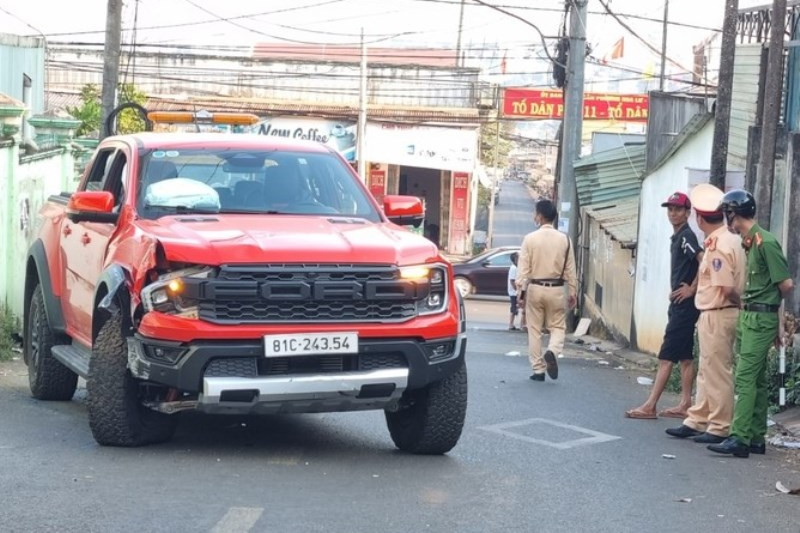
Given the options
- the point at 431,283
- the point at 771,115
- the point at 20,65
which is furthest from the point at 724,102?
the point at 20,65

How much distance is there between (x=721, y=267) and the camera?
9.40 metres

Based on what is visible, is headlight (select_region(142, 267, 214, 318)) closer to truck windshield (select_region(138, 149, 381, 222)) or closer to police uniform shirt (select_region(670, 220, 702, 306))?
truck windshield (select_region(138, 149, 381, 222))

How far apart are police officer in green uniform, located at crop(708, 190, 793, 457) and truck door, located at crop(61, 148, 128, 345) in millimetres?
4253

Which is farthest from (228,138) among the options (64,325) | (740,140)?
(740,140)

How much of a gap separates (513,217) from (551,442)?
7346 cm

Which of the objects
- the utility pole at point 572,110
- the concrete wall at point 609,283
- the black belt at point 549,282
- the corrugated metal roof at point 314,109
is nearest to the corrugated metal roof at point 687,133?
the concrete wall at point 609,283

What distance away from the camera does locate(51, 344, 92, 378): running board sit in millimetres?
8438

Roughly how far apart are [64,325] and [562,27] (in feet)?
58.6

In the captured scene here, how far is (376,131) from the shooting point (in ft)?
141

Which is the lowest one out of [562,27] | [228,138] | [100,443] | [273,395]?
[100,443]

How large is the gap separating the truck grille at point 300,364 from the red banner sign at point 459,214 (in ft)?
123

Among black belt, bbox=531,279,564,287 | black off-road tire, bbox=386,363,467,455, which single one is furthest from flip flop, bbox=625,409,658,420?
black off-road tire, bbox=386,363,467,455

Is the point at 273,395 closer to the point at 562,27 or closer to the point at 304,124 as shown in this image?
the point at 562,27

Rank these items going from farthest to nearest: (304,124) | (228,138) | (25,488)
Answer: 1. (304,124)
2. (228,138)
3. (25,488)
